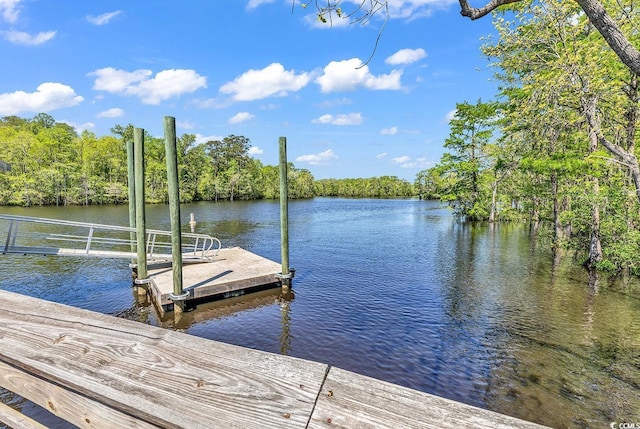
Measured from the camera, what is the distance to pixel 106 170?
65438 millimetres

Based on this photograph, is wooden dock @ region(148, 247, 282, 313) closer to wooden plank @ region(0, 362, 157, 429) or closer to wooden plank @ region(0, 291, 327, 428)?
wooden plank @ region(0, 362, 157, 429)

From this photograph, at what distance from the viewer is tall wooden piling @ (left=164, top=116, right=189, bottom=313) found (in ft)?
27.9

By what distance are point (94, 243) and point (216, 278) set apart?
14.5 m

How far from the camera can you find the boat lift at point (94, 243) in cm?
874

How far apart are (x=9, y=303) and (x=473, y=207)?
35885mm

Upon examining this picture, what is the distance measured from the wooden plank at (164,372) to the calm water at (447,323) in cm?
584

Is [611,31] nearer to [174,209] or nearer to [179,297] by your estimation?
[174,209]

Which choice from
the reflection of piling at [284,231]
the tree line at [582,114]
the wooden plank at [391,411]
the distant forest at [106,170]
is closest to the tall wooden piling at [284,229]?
the reflection of piling at [284,231]

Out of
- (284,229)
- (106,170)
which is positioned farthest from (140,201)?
(106,170)

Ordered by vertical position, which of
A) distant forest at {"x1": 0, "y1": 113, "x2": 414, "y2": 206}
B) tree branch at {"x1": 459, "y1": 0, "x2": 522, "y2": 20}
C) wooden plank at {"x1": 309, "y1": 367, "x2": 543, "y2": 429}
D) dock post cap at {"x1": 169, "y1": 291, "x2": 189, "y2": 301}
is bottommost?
dock post cap at {"x1": 169, "y1": 291, "x2": 189, "y2": 301}

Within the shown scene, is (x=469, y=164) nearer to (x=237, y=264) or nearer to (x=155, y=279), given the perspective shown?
(x=237, y=264)

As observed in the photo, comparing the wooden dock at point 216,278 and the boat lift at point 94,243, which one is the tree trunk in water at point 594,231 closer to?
the wooden dock at point 216,278

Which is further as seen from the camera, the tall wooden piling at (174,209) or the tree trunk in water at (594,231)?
the tree trunk in water at (594,231)

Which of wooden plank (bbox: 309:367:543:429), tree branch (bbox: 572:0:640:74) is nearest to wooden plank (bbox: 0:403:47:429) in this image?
wooden plank (bbox: 309:367:543:429)
